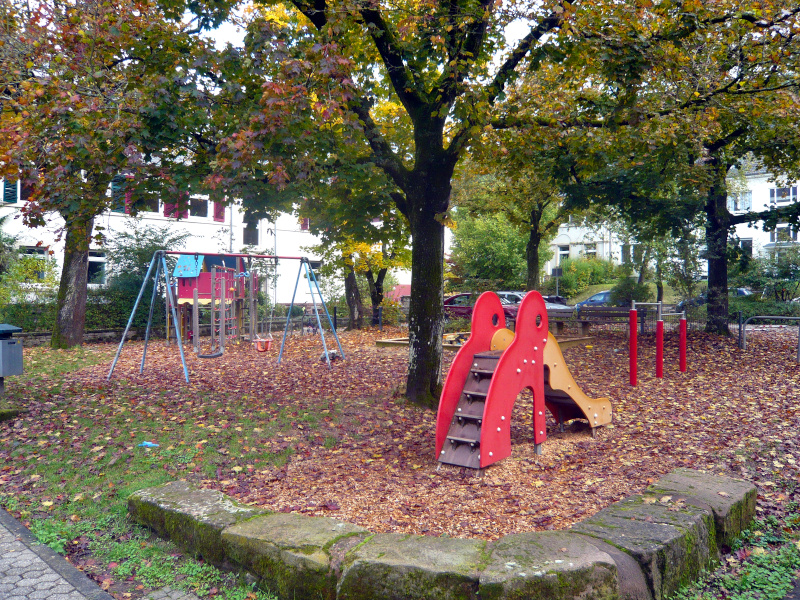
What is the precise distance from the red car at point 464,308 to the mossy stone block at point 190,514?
7827mm

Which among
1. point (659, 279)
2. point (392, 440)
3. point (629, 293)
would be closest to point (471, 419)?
point (392, 440)

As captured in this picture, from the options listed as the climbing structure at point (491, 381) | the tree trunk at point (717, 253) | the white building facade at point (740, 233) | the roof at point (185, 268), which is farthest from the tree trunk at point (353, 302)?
the white building facade at point (740, 233)

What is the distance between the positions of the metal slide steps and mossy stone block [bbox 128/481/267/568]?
6.42 feet

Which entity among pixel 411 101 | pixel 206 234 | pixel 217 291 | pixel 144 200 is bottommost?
pixel 217 291

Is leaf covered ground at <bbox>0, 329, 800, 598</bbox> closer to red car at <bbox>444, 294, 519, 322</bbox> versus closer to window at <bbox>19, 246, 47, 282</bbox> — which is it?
red car at <bbox>444, 294, 519, 322</bbox>

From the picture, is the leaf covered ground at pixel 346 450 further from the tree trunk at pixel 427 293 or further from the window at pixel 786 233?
the window at pixel 786 233

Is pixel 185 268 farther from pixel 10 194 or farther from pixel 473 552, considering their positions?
pixel 473 552

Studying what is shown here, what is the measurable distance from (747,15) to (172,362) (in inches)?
463

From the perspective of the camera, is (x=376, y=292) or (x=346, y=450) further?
(x=376, y=292)

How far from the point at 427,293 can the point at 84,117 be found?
15.0ft

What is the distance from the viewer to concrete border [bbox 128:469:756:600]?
2906mm

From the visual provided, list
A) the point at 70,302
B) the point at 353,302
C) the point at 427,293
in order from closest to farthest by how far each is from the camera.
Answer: the point at 427,293, the point at 70,302, the point at 353,302

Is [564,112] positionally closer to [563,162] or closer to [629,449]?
[563,162]

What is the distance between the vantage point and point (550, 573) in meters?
2.87
